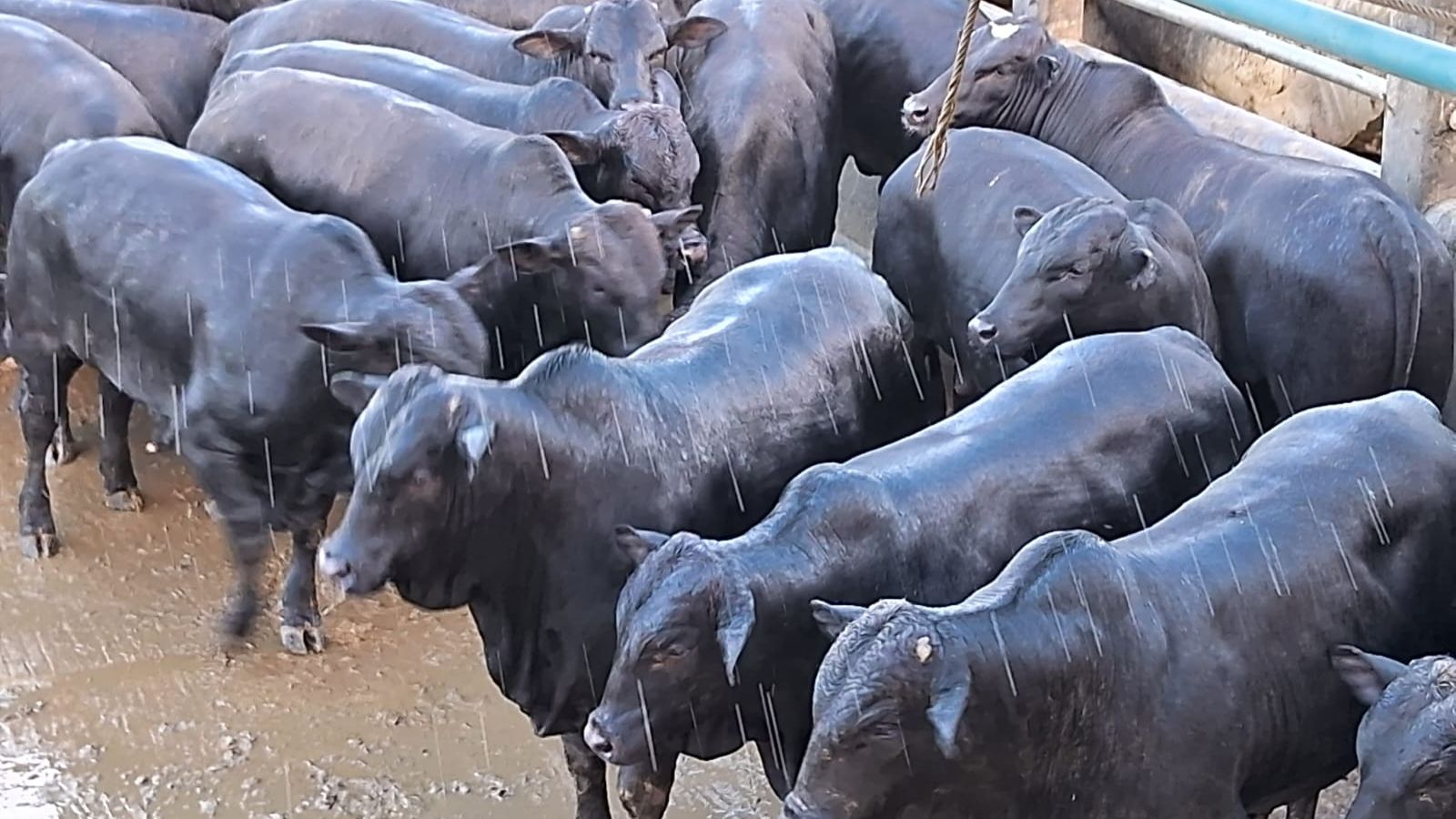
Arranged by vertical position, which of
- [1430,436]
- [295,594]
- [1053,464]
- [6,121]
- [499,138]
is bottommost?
[295,594]

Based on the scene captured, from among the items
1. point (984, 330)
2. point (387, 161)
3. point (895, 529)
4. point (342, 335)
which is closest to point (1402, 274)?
point (984, 330)

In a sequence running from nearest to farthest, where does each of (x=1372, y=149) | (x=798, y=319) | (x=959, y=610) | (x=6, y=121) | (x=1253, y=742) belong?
(x=959, y=610)
(x=1253, y=742)
(x=798, y=319)
(x=6, y=121)
(x=1372, y=149)

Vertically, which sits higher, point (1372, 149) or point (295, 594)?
point (1372, 149)

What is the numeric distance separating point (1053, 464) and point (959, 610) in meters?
0.94

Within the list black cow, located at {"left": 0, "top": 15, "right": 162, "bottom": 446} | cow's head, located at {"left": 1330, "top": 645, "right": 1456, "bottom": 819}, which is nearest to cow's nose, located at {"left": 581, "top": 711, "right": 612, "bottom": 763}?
cow's head, located at {"left": 1330, "top": 645, "right": 1456, "bottom": 819}

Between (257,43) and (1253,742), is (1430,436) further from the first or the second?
(257,43)

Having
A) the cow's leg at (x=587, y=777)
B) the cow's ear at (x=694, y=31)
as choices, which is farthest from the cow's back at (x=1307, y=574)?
the cow's ear at (x=694, y=31)

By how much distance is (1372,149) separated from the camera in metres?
8.01

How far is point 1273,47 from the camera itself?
608cm

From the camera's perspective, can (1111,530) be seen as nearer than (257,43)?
Yes

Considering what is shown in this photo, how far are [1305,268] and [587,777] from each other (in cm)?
247

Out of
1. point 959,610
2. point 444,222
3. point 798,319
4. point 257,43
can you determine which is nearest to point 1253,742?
point 959,610

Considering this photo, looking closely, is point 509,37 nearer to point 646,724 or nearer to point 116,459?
point 116,459

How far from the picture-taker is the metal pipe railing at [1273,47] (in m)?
5.75
